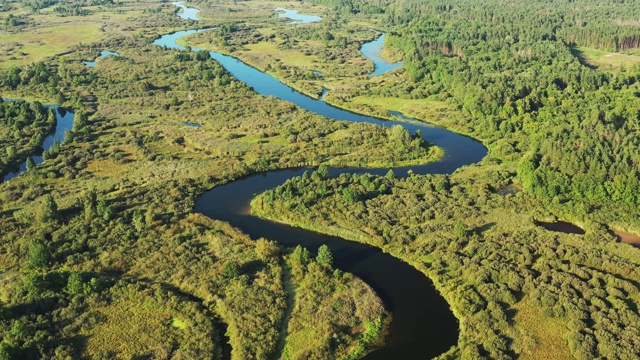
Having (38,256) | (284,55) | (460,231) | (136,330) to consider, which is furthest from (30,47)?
(460,231)

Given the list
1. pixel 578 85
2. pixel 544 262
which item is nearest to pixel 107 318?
pixel 544 262

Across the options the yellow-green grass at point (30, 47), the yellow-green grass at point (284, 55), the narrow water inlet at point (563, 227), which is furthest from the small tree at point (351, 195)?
the yellow-green grass at point (30, 47)

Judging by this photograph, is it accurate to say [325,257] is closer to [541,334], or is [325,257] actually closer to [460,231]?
[460,231]

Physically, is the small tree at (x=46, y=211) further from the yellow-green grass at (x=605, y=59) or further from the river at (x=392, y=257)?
the yellow-green grass at (x=605, y=59)

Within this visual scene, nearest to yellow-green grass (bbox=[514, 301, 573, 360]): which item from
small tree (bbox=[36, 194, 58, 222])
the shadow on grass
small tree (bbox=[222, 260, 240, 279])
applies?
small tree (bbox=[222, 260, 240, 279])

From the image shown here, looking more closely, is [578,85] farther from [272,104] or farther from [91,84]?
[91,84]

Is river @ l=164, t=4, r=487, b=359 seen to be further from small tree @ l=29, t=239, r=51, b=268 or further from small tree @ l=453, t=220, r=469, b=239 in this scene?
small tree @ l=29, t=239, r=51, b=268
